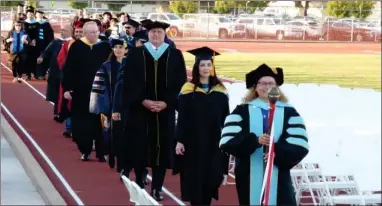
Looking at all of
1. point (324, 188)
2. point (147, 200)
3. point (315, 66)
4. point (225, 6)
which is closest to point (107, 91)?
point (324, 188)

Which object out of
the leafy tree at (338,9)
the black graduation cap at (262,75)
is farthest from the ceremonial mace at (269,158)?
the leafy tree at (338,9)

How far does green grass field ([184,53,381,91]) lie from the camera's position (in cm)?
2481

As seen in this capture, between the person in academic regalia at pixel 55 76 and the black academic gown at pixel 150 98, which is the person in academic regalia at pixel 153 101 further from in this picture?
the person in academic regalia at pixel 55 76

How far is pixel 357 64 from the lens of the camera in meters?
30.3

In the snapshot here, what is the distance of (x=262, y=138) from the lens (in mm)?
5871

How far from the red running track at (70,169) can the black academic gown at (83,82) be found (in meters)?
0.32

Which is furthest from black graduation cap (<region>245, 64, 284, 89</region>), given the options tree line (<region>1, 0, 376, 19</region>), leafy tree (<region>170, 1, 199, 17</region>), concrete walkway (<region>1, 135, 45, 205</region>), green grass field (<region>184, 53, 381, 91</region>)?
leafy tree (<region>170, 1, 199, 17</region>)

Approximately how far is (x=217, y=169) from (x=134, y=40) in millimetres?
2440

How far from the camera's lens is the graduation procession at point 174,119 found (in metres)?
6.04

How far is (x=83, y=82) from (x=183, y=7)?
112ft

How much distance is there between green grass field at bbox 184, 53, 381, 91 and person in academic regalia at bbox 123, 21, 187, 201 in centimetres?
1333

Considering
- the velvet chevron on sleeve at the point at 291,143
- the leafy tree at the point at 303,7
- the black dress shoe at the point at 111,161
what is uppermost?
the velvet chevron on sleeve at the point at 291,143

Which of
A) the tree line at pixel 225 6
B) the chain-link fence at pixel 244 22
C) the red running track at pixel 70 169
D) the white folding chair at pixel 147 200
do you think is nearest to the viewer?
the white folding chair at pixel 147 200

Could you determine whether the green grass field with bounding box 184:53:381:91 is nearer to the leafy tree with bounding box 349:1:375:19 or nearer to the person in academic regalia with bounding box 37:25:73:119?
the leafy tree with bounding box 349:1:375:19
